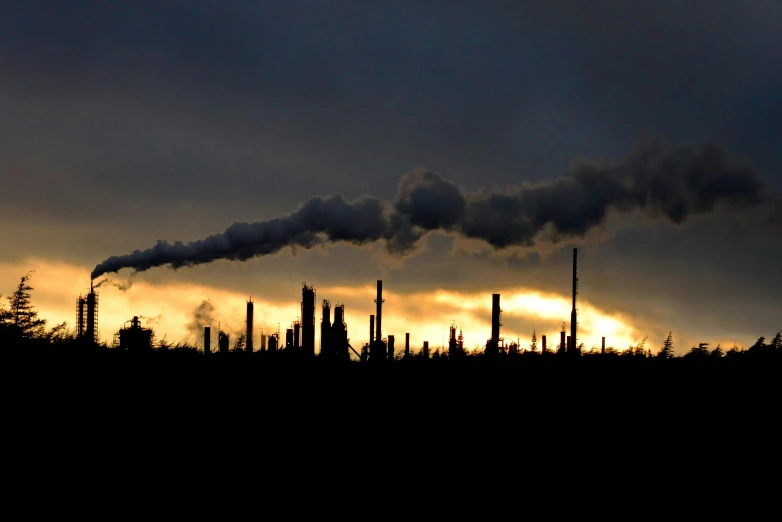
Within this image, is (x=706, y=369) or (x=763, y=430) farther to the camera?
(x=706, y=369)

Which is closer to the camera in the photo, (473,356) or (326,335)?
(473,356)

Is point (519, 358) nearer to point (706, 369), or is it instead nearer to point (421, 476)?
point (706, 369)

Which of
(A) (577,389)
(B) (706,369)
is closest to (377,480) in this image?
(A) (577,389)

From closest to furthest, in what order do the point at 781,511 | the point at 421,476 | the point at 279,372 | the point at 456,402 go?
the point at 781,511, the point at 421,476, the point at 456,402, the point at 279,372

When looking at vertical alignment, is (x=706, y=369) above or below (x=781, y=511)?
above

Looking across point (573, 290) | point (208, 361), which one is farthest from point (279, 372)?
point (573, 290)

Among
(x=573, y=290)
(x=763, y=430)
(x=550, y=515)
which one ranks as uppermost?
(x=573, y=290)

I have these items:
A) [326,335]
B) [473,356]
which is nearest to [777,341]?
[473,356]

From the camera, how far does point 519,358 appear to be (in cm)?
1803

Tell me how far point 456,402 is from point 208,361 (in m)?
6.28

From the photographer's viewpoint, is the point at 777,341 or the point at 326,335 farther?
the point at 326,335

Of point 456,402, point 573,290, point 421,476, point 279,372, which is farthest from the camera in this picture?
point 573,290

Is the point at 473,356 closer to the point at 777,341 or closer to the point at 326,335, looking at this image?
the point at 777,341

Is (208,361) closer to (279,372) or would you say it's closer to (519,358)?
(279,372)
